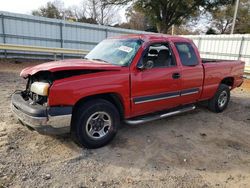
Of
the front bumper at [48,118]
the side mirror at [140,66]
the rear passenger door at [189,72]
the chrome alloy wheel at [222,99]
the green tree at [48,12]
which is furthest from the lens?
the green tree at [48,12]

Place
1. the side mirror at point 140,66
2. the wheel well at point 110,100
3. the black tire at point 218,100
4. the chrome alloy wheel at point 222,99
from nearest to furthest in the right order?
the wheel well at point 110,100 → the side mirror at point 140,66 → the black tire at point 218,100 → the chrome alloy wheel at point 222,99

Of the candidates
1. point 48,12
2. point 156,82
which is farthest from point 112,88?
point 48,12

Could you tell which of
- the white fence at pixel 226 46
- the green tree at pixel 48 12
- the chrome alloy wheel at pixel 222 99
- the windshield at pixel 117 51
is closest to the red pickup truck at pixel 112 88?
the windshield at pixel 117 51

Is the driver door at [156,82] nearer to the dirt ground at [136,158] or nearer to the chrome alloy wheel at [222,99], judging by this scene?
the dirt ground at [136,158]

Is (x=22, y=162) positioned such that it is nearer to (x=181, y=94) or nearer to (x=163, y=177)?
(x=163, y=177)

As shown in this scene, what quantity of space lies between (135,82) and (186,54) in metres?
1.72

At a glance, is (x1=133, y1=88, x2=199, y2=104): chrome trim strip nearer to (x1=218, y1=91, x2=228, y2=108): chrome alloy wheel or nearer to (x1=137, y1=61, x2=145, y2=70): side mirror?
(x1=137, y1=61, x2=145, y2=70): side mirror

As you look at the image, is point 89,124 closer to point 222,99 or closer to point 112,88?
point 112,88

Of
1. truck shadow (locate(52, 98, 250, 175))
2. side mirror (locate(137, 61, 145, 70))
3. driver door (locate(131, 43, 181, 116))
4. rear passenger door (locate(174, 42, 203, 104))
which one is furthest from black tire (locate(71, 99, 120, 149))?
rear passenger door (locate(174, 42, 203, 104))

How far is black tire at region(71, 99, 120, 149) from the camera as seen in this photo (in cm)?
387

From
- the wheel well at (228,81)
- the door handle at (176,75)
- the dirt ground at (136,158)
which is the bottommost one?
the dirt ground at (136,158)

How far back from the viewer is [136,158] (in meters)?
3.93

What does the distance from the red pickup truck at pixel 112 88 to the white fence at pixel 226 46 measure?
9.49 meters

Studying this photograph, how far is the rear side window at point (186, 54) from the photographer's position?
208 inches
